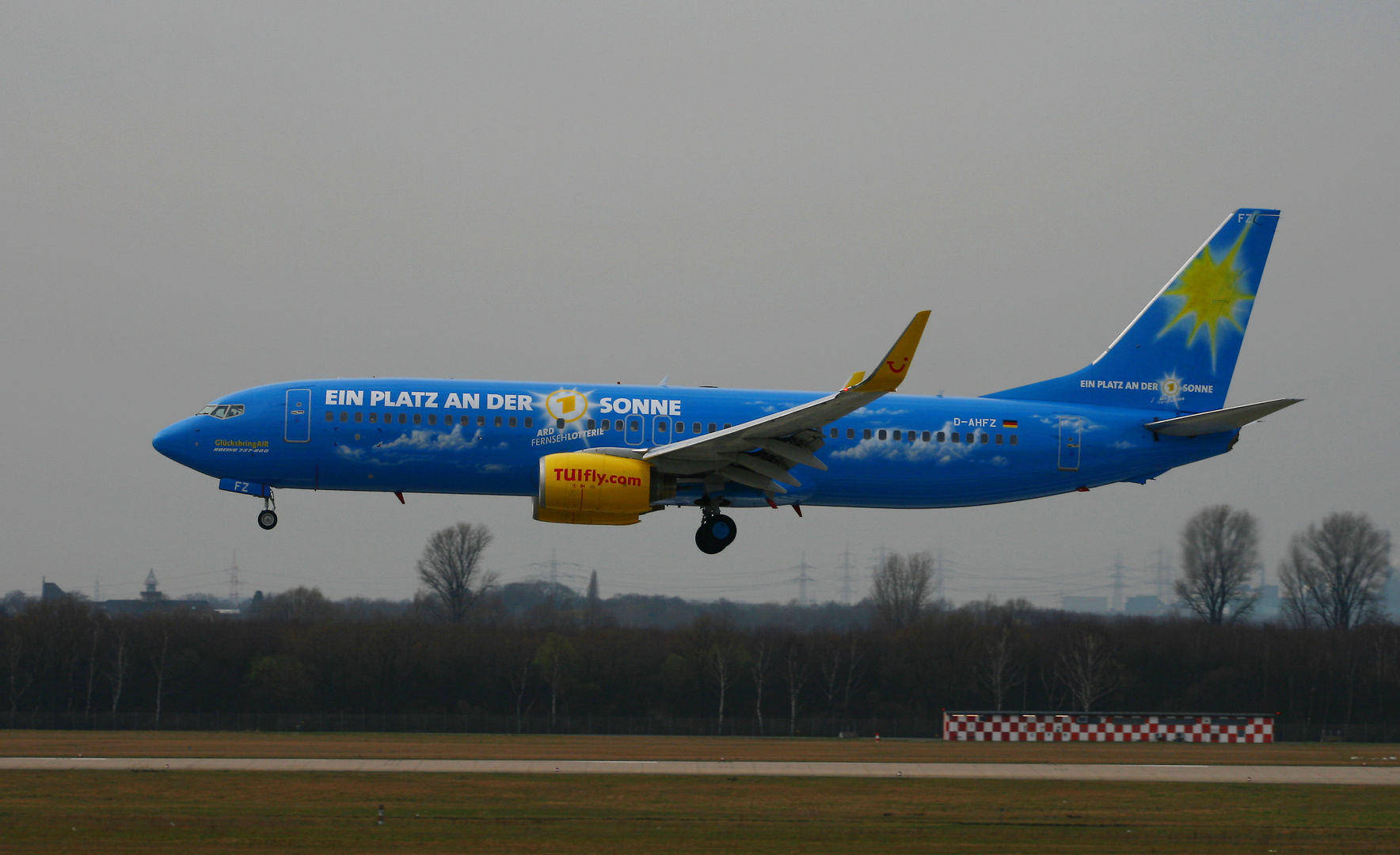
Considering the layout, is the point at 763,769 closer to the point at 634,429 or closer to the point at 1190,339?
the point at 634,429

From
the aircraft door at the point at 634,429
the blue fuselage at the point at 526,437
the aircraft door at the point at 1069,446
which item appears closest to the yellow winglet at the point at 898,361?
the blue fuselage at the point at 526,437

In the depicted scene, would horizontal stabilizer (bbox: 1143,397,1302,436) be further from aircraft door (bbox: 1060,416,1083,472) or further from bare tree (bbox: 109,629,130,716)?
bare tree (bbox: 109,629,130,716)

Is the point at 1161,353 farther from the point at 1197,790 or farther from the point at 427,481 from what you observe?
the point at 427,481

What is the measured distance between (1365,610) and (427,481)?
237 feet

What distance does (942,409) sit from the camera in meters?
37.6

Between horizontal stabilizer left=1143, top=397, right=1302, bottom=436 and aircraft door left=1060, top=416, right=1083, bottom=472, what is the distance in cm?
213

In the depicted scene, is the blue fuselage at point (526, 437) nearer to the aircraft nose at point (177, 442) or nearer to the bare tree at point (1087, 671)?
the aircraft nose at point (177, 442)

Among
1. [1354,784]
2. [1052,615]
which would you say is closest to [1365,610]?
[1052,615]

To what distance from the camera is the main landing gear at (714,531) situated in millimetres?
36250

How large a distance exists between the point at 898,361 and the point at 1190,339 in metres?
14.7

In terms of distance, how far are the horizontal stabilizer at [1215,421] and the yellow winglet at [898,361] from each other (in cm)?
1041

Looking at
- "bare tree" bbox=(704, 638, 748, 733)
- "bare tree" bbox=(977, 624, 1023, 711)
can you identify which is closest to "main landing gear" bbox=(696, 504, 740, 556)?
"bare tree" bbox=(704, 638, 748, 733)

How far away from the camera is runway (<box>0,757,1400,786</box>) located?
4059cm

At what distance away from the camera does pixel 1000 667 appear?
2987 inches
